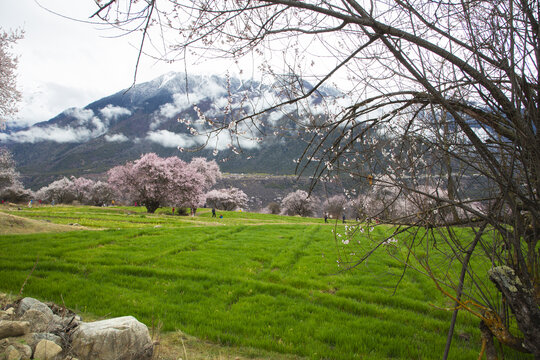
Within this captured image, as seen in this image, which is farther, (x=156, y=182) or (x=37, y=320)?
(x=156, y=182)

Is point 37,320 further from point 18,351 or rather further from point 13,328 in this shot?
point 18,351

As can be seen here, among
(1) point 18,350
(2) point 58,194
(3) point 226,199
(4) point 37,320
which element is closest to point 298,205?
(3) point 226,199

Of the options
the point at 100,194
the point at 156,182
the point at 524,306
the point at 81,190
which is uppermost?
the point at 156,182

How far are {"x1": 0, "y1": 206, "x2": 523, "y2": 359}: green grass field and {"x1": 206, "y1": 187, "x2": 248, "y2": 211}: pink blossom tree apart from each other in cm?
4996

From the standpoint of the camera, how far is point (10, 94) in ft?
61.5

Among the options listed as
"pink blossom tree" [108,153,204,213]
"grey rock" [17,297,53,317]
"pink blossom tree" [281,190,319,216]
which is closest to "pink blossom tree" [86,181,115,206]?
"pink blossom tree" [108,153,204,213]

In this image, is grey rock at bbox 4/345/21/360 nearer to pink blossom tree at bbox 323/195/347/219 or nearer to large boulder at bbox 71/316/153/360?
large boulder at bbox 71/316/153/360

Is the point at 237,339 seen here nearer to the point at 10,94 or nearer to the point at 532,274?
the point at 532,274

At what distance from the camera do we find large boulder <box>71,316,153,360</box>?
10.6 feet

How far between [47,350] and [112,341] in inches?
23.7

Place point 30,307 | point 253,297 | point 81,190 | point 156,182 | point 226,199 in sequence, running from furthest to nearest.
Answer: point 81,190 → point 226,199 → point 156,182 → point 253,297 → point 30,307

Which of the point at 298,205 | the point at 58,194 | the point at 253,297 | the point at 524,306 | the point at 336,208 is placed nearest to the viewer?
the point at 524,306

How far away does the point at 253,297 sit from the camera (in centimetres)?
637

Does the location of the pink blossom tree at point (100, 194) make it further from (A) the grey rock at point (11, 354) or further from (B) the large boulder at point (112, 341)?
(A) the grey rock at point (11, 354)
